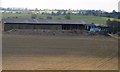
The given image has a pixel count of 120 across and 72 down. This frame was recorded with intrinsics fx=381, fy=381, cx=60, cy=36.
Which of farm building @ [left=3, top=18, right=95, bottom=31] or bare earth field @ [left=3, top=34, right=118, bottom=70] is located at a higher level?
bare earth field @ [left=3, top=34, right=118, bottom=70]

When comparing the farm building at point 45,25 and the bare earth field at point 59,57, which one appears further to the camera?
the farm building at point 45,25

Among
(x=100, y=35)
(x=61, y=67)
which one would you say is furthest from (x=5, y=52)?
(x=100, y=35)

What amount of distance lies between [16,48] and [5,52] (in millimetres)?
2125

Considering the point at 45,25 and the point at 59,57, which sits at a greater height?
the point at 59,57

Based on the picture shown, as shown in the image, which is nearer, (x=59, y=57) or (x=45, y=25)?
(x=59, y=57)

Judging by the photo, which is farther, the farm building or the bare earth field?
the farm building

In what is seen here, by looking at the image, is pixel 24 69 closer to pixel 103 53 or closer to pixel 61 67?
pixel 61 67

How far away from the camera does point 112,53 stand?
24.1m

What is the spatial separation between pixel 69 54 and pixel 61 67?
4.85 m

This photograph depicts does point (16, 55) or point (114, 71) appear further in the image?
point (16, 55)

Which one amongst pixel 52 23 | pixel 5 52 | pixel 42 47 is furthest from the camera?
pixel 52 23

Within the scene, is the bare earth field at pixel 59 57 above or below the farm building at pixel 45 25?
above

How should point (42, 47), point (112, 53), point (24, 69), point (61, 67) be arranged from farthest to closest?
point (42, 47) < point (112, 53) < point (61, 67) < point (24, 69)

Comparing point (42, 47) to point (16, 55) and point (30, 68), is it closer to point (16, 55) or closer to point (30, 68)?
point (16, 55)
